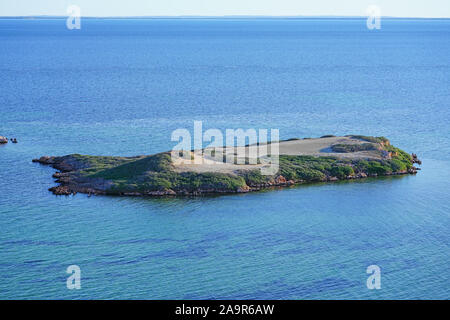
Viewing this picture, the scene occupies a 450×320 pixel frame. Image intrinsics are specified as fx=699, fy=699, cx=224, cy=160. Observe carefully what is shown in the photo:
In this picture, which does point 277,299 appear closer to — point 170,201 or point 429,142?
point 170,201

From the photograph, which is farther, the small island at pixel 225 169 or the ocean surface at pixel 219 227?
the small island at pixel 225 169

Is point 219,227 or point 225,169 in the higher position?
point 225,169

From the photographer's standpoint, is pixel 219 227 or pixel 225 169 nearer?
pixel 219 227

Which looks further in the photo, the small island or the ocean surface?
the small island

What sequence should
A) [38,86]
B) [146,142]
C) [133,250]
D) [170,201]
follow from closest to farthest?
[133,250] → [170,201] → [146,142] → [38,86]

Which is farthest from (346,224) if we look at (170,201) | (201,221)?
(170,201)

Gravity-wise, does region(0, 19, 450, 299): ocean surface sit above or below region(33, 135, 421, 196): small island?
below
